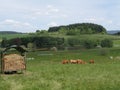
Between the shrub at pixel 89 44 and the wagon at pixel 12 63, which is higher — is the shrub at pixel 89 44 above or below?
below

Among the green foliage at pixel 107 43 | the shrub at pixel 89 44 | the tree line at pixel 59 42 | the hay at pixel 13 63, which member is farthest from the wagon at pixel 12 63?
the green foliage at pixel 107 43

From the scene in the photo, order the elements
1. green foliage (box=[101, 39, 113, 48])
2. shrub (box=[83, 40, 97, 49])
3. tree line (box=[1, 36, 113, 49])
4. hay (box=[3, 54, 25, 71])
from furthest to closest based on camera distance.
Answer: green foliage (box=[101, 39, 113, 48]) < tree line (box=[1, 36, 113, 49]) < shrub (box=[83, 40, 97, 49]) < hay (box=[3, 54, 25, 71])

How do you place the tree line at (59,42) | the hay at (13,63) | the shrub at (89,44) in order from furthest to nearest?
the tree line at (59,42) < the shrub at (89,44) < the hay at (13,63)

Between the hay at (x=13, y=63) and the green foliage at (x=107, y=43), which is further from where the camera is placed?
the green foliage at (x=107, y=43)

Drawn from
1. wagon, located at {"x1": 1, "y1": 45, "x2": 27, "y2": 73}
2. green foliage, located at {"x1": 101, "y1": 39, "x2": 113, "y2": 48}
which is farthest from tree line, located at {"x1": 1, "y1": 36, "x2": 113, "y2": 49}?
wagon, located at {"x1": 1, "y1": 45, "x2": 27, "y2": 73}

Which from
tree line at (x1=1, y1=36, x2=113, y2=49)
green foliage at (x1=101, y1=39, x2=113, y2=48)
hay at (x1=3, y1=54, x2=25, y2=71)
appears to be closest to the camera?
hay at (x1=3, y1=54, x2=25, y2=71)

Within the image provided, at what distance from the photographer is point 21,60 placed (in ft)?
112

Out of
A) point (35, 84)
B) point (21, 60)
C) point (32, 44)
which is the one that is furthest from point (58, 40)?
point (35, 84)

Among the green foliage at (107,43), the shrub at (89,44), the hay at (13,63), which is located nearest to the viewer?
the hay at (13,63)

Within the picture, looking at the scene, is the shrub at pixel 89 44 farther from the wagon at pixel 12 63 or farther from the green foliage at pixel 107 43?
the wagon at pixel 12 63

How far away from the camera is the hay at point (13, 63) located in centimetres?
3353

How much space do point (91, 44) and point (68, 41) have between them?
1044cm

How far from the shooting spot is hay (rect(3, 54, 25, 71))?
110 feet

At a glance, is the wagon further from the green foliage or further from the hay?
the green foliage
